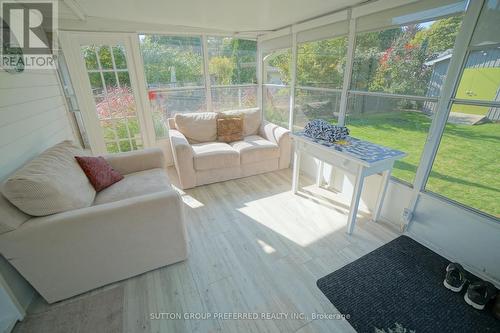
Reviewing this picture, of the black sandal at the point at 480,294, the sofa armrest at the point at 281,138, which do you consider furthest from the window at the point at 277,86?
the black sandal at the point at 480,294

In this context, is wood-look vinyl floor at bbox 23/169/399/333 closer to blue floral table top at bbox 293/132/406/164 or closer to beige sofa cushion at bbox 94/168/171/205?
beige sofa cushion at bbox 94/168/171/205

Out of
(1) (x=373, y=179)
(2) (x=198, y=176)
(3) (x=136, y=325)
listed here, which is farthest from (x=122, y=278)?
(1) (x=373, y=179)

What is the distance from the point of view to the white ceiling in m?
1.88

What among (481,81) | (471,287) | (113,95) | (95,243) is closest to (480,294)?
(471,287)

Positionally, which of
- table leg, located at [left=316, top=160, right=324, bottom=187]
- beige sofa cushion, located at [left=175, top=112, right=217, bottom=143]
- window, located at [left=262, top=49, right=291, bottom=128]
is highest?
window, located at [left=262, top=49, right=291, bottom=128]

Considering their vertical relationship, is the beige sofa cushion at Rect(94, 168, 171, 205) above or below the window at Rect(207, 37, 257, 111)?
below

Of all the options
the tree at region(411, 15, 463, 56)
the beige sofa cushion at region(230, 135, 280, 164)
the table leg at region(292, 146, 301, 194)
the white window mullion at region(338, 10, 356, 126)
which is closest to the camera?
the tree at region(411, 15, 463, 56)

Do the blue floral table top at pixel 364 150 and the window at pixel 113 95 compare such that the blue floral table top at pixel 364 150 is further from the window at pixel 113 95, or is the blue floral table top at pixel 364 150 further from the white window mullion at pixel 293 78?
the window at pixel 113 95

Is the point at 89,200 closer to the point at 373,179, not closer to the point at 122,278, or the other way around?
the point at 122,278

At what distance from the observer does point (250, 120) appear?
339 centimetres

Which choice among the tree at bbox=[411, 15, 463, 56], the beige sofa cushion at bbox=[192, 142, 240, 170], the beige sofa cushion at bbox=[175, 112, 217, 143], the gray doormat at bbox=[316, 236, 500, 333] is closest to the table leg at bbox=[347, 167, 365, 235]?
the gray doormat at bbox=[316, 236, 500, 333]

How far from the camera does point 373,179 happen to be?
219 cm

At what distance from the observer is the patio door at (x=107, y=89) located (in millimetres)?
2758

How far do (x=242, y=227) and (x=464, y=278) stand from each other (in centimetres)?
168
